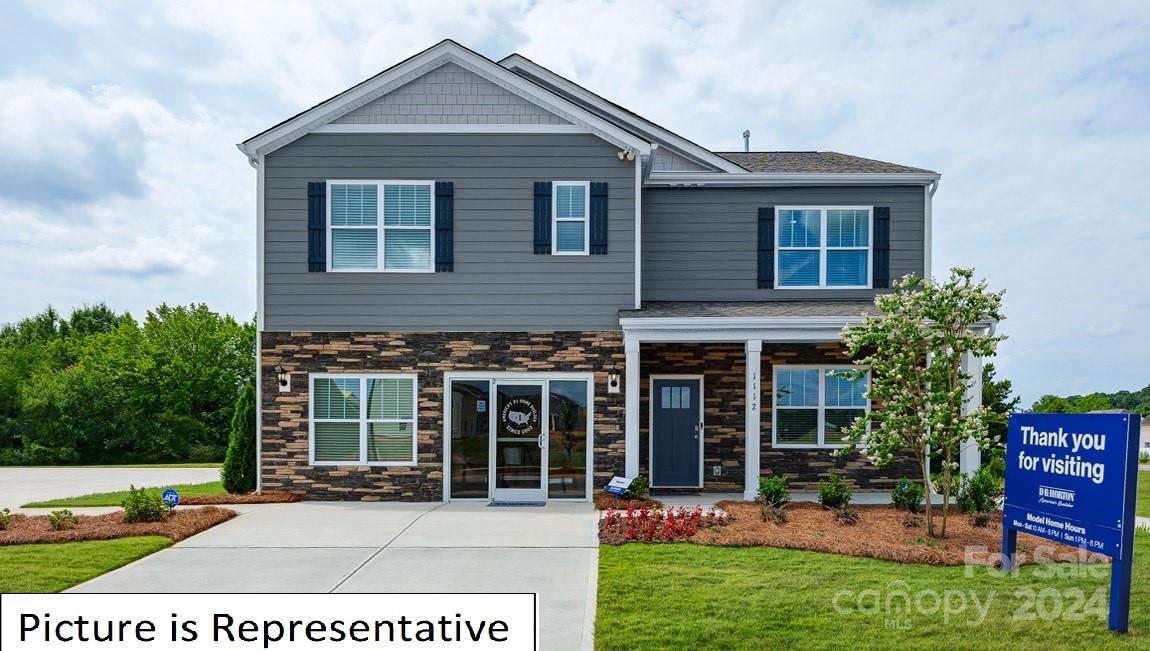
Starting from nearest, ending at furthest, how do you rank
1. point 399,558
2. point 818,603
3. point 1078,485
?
1. point 818,603
2. point 1078,485
3. point 399,558

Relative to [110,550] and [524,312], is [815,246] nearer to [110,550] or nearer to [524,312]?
[524,312]

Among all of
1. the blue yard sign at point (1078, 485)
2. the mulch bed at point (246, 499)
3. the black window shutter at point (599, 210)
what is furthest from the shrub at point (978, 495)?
the mulch bed at point (246, 499)

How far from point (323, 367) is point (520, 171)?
4418 mm

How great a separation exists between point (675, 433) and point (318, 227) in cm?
681

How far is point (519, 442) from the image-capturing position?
1340cm

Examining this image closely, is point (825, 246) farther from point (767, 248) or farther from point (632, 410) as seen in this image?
point (632, 410)

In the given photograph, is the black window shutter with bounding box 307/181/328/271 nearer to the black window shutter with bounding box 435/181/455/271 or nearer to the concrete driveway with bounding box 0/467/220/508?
the black window shutter with bounding box 435/181/455/271

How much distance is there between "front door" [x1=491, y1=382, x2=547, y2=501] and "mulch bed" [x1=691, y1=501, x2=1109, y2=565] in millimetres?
3098

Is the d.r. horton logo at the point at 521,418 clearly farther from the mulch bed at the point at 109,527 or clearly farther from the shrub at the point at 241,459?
the shrub at the point at 241,459

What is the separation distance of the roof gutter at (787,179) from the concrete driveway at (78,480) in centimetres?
1243

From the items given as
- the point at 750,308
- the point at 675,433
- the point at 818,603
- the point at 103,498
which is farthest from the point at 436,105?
the point at 818,603

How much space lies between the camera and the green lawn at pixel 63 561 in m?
7.91

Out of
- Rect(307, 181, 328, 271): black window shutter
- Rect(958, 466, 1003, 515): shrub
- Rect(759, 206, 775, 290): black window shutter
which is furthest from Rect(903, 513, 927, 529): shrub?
Rect(307, 181, 328, 271): black window shutter

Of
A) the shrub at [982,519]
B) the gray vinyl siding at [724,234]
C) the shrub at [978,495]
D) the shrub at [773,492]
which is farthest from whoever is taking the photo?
the gray vinyl siding at [724,234]
